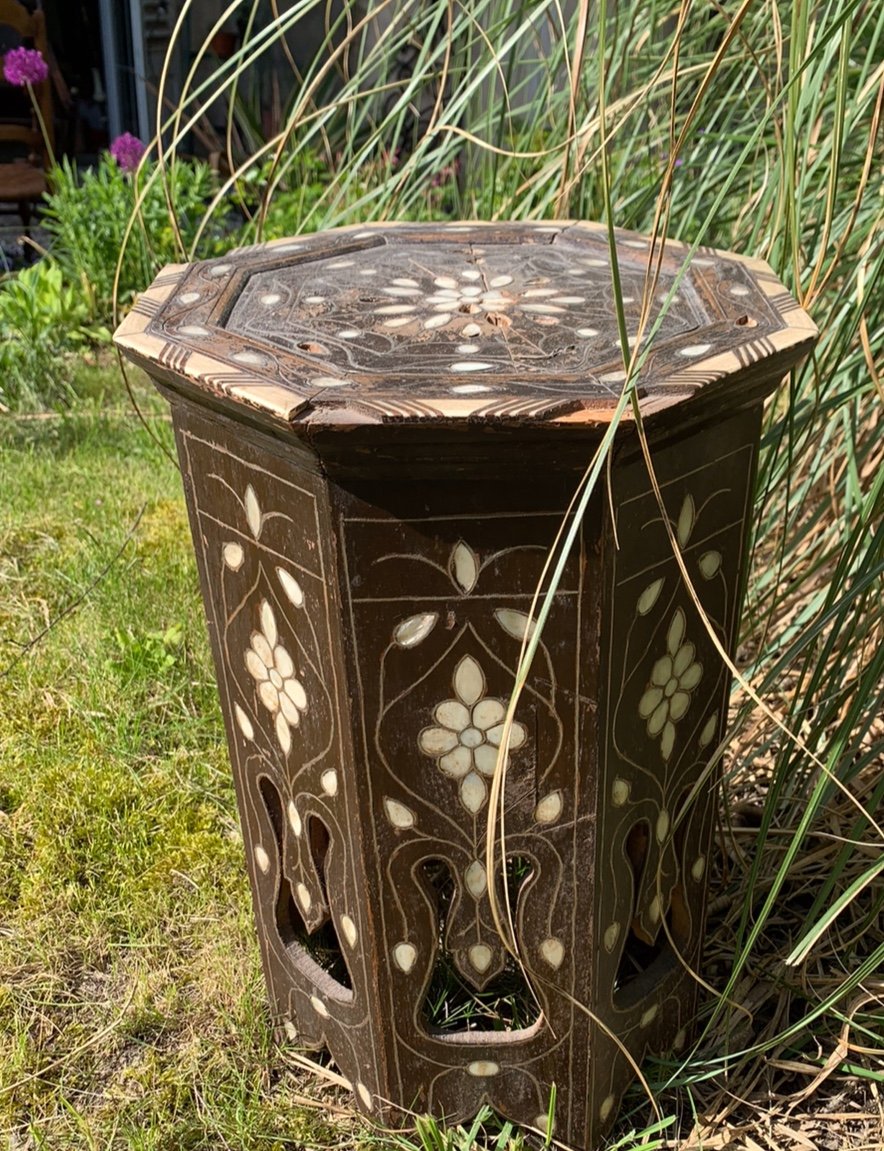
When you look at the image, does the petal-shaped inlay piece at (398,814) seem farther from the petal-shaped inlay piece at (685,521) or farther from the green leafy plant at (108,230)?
the green leafy plant at (108,230)

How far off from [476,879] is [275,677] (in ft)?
1.01

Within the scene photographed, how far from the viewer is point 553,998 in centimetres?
128

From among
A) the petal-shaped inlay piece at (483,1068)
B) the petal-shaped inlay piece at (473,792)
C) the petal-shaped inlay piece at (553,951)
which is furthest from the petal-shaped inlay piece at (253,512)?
the petal-shaped inlay piece at (483,1068)

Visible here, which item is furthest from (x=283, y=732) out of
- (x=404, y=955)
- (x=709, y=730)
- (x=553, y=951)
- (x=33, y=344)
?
(x=33, y=344)

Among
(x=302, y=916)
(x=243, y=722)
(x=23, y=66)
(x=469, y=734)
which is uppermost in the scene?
(x=23, y=66)

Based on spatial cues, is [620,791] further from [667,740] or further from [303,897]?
[303,897]

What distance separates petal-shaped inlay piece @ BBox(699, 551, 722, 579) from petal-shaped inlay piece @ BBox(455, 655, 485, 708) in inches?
10.7

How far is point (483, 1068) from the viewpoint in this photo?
133 centimetres

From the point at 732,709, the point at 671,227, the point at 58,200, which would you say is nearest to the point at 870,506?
the point at 732,709

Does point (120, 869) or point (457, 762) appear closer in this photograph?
point (457, 762)

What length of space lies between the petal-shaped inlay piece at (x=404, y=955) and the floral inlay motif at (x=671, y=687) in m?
A: 0.35

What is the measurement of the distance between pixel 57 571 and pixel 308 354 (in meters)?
1.60

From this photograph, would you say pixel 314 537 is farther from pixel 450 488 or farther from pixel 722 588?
pixel 722 588

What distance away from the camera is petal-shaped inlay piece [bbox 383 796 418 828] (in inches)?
45.7
